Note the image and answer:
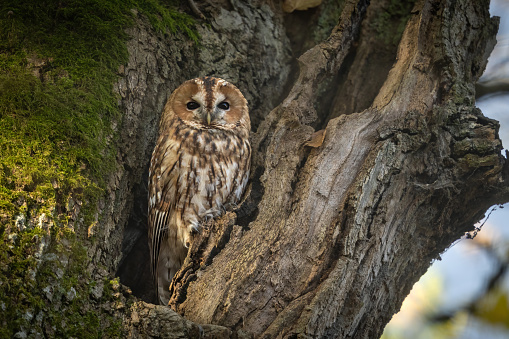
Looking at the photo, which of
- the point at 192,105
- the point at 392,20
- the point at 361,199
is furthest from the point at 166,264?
the point at 392,20

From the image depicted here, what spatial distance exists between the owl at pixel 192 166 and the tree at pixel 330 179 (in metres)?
0.14

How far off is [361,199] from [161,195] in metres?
1.21

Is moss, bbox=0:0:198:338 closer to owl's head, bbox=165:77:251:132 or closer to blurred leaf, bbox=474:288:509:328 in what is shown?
owl's head, bbox=165:77:251:132

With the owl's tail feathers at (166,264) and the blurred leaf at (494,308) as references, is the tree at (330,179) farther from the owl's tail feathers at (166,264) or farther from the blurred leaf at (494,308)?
the blurred leaf at (494,308)

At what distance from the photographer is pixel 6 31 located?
2.36m

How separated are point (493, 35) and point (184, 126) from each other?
1919 millimetres

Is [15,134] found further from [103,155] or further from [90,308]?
[90,308]

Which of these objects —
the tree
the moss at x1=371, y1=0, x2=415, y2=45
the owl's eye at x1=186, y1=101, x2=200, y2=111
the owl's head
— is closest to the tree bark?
the tree

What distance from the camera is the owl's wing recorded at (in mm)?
2635

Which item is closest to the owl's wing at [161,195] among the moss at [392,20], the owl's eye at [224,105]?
the owl's eye at [224,105]

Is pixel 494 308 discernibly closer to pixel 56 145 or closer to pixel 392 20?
pixel 56 145

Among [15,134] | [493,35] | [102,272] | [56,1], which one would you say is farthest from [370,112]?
[56,1]

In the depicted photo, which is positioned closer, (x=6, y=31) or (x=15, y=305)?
(x=15, y=305)

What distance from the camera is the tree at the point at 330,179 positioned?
6.17 feet
